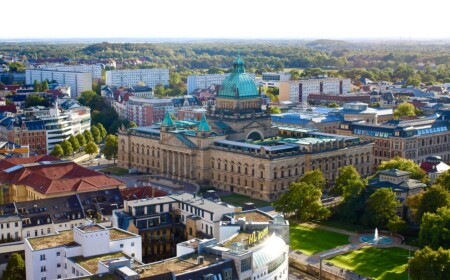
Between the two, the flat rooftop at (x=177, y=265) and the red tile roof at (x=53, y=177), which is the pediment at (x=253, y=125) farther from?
the flat rooftop at (x=177, y=265)

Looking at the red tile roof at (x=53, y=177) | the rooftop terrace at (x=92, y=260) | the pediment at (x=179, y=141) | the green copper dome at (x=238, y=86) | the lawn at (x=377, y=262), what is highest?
the green copper dome at (x=238, y=86)

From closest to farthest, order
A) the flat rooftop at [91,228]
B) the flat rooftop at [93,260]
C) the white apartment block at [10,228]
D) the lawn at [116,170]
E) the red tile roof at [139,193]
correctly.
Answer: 1. the flat rooftop at [93,260]
2. the flat rooftop at [91,228]
3. the white apartment block at [10,228]
4. the red tile roof at [139,193]
5. the lawn at [116,170]

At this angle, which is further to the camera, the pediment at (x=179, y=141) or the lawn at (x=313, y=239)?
the pediment at (x=179, y=141)

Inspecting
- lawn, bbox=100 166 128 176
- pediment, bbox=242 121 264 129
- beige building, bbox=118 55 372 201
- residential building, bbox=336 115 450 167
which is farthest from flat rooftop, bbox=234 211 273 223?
residential building, bbox=336 115 450 167

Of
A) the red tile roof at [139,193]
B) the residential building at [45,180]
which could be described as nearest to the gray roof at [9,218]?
the residential building at [45,180]

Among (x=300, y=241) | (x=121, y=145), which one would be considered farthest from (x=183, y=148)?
(x=300, y=241)

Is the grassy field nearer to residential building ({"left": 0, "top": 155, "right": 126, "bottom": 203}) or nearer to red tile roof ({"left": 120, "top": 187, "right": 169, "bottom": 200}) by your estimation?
Result: red tile roof ({"left": 120, "top": 187, "right": 169, "bottom": 200})

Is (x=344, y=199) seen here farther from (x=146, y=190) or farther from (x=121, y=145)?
(x=121, y=145)
